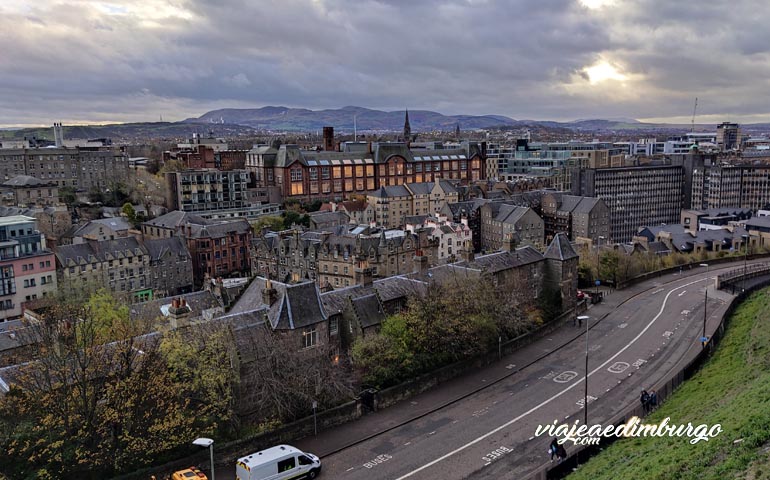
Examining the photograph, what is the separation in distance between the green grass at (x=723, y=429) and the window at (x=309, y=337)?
21649 mm

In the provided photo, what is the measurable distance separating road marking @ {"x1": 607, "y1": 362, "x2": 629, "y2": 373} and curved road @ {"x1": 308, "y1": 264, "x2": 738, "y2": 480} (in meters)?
0.14

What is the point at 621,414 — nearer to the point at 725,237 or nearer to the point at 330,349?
the point at 330,349

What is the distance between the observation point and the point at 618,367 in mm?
54406

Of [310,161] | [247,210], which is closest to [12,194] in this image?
[247,210]

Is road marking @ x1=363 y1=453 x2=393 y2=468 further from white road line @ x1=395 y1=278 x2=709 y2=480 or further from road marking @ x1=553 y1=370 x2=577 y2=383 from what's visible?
road marking @ x1=553 y1=370 x2=577 y2=383

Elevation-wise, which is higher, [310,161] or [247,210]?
[310,161]

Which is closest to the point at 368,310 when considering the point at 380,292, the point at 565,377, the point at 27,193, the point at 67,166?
the point at 380,292

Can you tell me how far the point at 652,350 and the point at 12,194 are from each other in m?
134

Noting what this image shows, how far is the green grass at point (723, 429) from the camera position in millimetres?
26281

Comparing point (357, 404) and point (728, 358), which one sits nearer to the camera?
point (357, 404)

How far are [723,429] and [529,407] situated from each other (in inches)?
687

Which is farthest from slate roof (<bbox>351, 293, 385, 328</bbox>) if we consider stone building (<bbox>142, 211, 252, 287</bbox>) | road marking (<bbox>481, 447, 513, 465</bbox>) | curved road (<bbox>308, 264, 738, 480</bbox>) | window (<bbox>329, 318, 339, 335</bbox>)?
stone building (<bbox>142, 211, 252, 287</bbox>)

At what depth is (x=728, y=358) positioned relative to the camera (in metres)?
52.1

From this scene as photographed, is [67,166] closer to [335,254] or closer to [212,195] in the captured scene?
[212,195]
